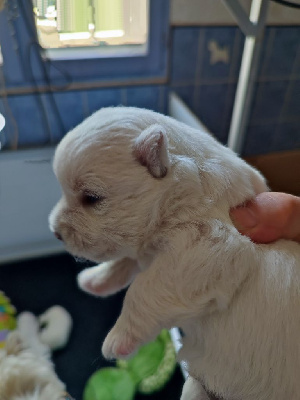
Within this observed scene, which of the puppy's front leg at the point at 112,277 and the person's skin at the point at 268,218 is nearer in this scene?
the person's skin at the point at 268,218

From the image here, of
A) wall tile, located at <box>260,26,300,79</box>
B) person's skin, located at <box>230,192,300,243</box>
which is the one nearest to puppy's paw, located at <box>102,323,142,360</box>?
person's skin, located at <box>230,192,300,243</box>

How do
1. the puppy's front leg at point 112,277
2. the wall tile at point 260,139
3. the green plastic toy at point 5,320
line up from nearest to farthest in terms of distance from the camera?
the puppy's front leg at point 112,277 → the green plastic toy at point 5,320 → the wall tile at point 260,139

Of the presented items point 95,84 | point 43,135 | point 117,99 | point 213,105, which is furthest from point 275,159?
point 43,135

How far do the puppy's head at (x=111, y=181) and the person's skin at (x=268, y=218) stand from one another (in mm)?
170

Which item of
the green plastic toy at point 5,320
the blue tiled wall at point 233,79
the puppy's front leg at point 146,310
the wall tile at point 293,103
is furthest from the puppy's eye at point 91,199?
the wall tile at point 293,103

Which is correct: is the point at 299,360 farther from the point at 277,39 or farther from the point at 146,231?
the point at 277,39

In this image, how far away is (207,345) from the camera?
642mm

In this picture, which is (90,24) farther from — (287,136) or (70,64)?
(287,136)

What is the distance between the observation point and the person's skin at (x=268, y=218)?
0.65 m

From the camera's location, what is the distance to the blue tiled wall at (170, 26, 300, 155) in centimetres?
151

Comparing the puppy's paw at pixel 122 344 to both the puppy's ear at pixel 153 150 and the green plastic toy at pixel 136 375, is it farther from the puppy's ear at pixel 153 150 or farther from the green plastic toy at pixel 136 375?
the green plastic toy at pixel 136 375

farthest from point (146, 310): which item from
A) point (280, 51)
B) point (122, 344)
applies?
point (280, 51)

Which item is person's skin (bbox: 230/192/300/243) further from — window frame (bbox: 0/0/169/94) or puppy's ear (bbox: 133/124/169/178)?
window frame (bbox: 0/0/169/94)

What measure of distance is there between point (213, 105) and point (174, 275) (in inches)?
50.3
